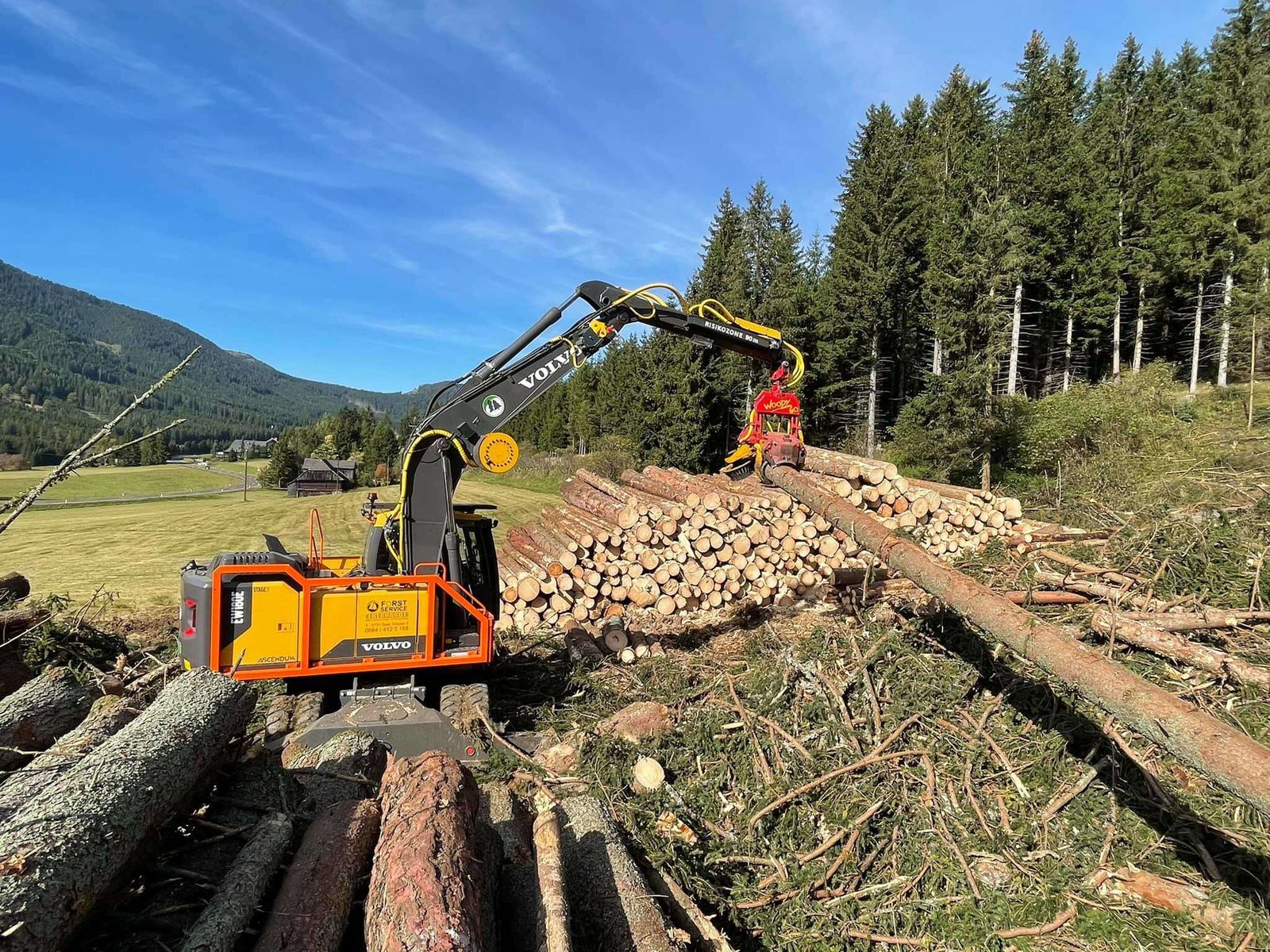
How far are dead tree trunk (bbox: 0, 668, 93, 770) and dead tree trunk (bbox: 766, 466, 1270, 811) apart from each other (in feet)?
19.3

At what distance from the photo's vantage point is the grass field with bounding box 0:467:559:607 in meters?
12.3

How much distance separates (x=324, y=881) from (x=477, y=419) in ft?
14.6

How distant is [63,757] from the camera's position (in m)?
3.46

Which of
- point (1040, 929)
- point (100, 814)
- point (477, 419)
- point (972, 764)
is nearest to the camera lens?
point (100, 814)

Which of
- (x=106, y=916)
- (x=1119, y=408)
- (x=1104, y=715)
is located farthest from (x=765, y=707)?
(x=1119, y=408)

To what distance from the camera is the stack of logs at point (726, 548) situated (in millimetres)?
9172

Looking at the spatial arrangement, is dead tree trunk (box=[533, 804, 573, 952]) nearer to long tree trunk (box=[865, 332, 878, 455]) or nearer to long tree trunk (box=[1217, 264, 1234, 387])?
long tree trunk (box=[865, 332, 878, 455])

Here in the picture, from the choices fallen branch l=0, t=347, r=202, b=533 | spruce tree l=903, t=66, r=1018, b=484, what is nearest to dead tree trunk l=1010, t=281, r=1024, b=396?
A: spruce tree l=903, t=66, r=1018, b=484

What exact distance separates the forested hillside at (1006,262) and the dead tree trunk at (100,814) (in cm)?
1954

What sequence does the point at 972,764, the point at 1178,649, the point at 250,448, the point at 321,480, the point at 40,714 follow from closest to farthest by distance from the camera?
the point at 40,714 → the point at 972,764 → the point at 1178,649 → the point at 321,480 → the point at 250,448

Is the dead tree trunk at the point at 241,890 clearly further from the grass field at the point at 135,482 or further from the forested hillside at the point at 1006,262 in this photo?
the grass field at the point at 135,482

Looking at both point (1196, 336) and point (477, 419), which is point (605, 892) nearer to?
point (477, 419)

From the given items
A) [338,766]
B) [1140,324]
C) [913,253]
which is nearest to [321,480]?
[913,253]

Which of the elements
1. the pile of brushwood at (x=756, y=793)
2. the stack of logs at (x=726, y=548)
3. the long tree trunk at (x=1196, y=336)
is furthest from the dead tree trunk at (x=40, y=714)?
the long tree trunk at (x=1196, y=336)
